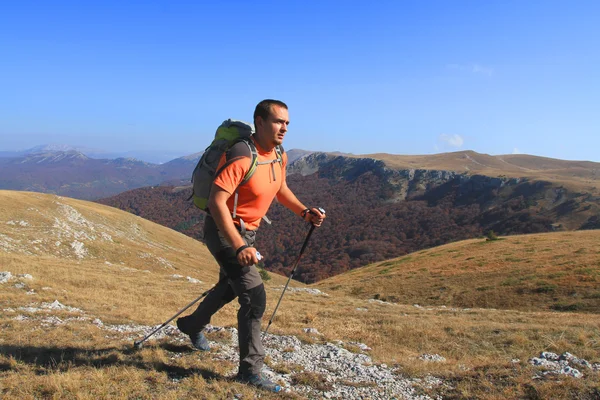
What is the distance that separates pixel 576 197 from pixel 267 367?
553ft

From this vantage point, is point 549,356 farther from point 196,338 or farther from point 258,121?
point 258,121

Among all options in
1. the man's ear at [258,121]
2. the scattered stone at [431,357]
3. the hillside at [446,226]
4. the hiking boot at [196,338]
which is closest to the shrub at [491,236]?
the scattered stone at [431,357]

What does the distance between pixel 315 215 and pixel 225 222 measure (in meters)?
1.96

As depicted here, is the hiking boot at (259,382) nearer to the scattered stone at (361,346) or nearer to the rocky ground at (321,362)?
the rocky ground at (321,362)

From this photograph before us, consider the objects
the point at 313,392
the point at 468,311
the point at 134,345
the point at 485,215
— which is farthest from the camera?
the point at 485,215

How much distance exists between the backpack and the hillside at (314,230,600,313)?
23594 mm

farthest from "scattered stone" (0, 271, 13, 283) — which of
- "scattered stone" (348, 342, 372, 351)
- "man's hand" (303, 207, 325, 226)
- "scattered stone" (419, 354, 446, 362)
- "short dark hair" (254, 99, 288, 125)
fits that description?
"scattered stone" (419, 354, 446, 362)

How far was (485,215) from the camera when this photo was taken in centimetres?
16488

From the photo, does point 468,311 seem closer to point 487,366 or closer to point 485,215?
point 487,366

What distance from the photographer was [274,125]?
505 centimetres

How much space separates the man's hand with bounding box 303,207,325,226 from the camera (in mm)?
6084

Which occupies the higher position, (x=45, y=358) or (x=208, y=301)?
(x=208, y=301)

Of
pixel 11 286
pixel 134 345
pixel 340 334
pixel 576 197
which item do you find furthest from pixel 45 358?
pixel 576 197

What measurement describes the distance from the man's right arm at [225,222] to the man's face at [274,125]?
100cm
